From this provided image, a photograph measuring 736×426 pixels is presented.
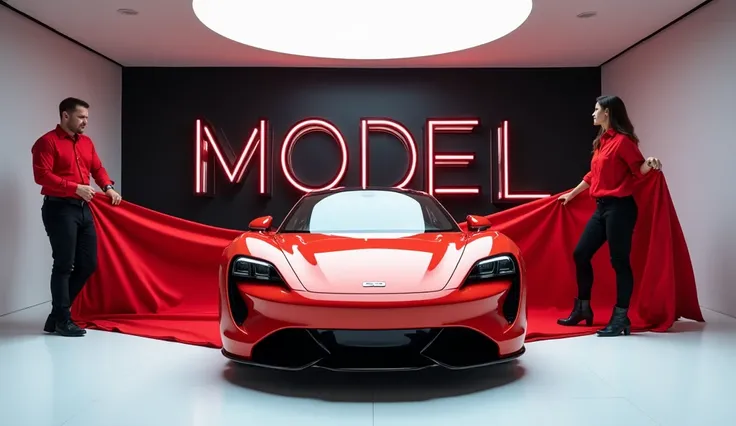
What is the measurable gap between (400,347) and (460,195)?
5211 mm

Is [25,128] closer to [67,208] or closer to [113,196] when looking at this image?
[113,196]

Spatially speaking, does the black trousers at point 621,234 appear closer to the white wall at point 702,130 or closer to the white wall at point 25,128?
the white wall at point 702,130

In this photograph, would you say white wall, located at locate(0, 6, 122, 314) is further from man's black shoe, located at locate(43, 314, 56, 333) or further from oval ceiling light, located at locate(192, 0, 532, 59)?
A: oval ceiling light, located at locate(192, 0, 532, 59)

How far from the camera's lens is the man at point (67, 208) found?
4305mm

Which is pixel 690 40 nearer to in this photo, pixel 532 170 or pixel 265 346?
pixel 532 170

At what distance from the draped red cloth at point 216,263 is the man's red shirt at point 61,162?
15.9 inches

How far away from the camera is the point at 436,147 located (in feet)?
25.9

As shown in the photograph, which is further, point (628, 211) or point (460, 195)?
point (460, 195)

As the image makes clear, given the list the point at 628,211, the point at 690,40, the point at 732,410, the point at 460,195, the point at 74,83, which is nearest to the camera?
the point at 732,410

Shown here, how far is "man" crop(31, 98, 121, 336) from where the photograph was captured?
14.1 ft

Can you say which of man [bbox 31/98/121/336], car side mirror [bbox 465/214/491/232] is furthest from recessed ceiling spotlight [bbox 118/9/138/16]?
car side mirror [bbox 465/214/491/232]

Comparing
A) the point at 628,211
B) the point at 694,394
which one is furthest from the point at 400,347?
the point at 628,211

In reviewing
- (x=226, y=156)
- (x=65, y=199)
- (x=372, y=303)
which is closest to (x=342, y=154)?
(x=226, y=156)

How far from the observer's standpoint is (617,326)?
420 centimetres
